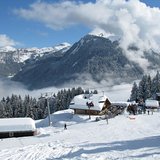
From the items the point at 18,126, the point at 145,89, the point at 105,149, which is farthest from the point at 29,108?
the point at 105,149

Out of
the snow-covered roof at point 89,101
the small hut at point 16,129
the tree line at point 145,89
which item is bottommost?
the small hut at point 16,129

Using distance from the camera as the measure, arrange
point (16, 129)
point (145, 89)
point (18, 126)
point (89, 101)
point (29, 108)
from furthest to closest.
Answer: point (29, 108) < point (145, 89) < point (89, 101) < point (18, 126) < point (16, 129)

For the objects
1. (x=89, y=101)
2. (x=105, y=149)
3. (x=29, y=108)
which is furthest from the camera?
(x=29, y=108)

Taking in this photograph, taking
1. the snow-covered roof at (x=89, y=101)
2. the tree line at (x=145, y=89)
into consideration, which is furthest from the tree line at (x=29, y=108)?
the snow-covered roof at (x=89, y=101)

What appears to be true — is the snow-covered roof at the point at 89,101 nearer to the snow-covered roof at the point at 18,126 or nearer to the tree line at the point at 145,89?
the snow-covered roof at the point at 18,126

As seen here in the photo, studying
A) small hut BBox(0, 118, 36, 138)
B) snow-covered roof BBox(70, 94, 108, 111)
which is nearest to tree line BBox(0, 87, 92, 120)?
snow-covered roof BBox(70, 94, 108, 111)

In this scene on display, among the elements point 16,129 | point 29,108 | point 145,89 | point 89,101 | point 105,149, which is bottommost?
point 16,129

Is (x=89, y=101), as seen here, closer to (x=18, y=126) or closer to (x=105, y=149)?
(x=18, y=126)

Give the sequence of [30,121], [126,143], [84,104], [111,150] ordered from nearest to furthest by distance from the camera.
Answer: [111,150], [126,143], [30,121], [84,104]

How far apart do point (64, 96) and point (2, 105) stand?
2569 centimetres

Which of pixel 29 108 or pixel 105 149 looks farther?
pixel 29 108

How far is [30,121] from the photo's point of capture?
242 ft

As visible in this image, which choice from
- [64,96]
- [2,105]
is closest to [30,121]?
[2,105]

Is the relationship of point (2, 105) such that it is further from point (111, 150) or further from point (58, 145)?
point (111, 150)
